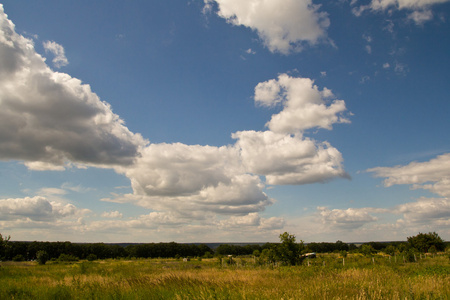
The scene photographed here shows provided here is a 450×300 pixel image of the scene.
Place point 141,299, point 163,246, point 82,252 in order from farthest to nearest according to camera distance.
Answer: point 163,246 < point 82,252 < point 141,299

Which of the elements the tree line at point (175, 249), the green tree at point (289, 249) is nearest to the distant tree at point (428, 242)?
the tree line at point (175, 249)

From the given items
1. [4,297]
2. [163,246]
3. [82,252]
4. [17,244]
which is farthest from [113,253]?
[4,297]

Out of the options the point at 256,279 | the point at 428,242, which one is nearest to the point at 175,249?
the point at 428,242

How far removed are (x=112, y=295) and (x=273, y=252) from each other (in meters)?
16.5

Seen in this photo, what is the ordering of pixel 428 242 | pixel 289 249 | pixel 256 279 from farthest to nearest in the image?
pixel 428 242, pixel 289 249, pixel 256 279

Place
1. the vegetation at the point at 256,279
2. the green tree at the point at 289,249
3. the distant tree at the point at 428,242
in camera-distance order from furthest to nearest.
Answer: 1. the distant tree at the point at 428,242
2. the green tree at the point at 289,249
3. the vegetation at the point at 256,279

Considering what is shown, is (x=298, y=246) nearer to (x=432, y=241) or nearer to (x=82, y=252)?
(x=432, y=241)

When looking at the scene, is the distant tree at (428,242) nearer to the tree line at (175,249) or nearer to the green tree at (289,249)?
the tree line at (175,249)

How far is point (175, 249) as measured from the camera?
466ft

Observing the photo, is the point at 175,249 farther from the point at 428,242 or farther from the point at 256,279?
the point at 256,279

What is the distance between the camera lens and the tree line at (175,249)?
2305 cm

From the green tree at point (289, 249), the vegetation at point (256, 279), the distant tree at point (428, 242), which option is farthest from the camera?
the distant tree at point (428, 242)

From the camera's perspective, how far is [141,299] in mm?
8828

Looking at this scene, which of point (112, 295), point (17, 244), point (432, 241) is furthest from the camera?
point (17, 244)
